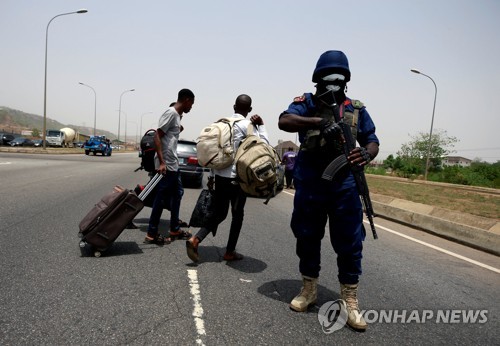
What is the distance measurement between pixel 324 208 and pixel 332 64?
1132mm

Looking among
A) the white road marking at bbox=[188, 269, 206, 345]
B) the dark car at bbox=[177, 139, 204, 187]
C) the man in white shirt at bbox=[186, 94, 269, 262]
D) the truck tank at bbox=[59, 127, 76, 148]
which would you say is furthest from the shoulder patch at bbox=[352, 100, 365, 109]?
the truck tank at bbox=[59, 127, 76, 148]

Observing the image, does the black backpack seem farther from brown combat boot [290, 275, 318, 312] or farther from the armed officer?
brown combat boot [290, 275, 318, 312]

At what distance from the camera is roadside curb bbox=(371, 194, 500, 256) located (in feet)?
19.6

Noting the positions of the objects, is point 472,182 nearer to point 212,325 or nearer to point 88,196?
point 88,196

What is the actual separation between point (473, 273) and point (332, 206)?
2.83 metres

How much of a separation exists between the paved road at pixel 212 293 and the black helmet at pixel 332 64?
1.92 meters

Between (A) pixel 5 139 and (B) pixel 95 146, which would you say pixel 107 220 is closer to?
(B) pixel 95 146

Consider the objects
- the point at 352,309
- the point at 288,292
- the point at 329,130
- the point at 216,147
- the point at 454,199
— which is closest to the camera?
the point at 329,130

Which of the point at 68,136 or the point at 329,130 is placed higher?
the point at 68,136

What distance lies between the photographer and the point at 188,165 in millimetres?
12719

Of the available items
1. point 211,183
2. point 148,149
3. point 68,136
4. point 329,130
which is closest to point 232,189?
point 211,183

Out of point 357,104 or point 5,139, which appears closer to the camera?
point 357,104

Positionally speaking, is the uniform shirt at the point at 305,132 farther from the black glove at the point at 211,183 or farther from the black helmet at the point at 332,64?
the black glove at the point at 211,183

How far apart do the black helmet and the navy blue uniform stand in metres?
0.22
